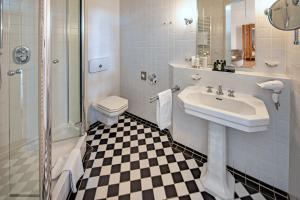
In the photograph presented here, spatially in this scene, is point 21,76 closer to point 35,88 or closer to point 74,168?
point 35,88

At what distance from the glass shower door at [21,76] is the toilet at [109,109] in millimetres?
949

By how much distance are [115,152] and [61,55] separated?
1250 millimetres

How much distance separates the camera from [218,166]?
1.52 m

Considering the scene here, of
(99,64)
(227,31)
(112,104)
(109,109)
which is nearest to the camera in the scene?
(227,31)

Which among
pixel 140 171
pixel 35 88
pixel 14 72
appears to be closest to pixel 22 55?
pixel 14 72

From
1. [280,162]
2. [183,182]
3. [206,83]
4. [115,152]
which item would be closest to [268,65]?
[206,83]

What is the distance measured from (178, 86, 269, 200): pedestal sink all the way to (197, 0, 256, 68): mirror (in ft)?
1.23

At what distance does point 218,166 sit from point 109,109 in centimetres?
145

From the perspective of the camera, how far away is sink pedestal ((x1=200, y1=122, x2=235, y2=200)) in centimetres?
148

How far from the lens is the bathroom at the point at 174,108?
4.05 ft

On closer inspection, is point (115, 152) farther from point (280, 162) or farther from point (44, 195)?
point (280, 162)

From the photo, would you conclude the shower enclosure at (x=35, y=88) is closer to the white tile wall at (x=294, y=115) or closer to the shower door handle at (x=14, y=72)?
the shower door handle at (x=14, y=72)

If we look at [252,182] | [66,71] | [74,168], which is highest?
[66,71]

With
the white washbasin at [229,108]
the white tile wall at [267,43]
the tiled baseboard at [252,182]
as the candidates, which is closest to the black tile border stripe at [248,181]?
the tiled baseboard at [252,182]
